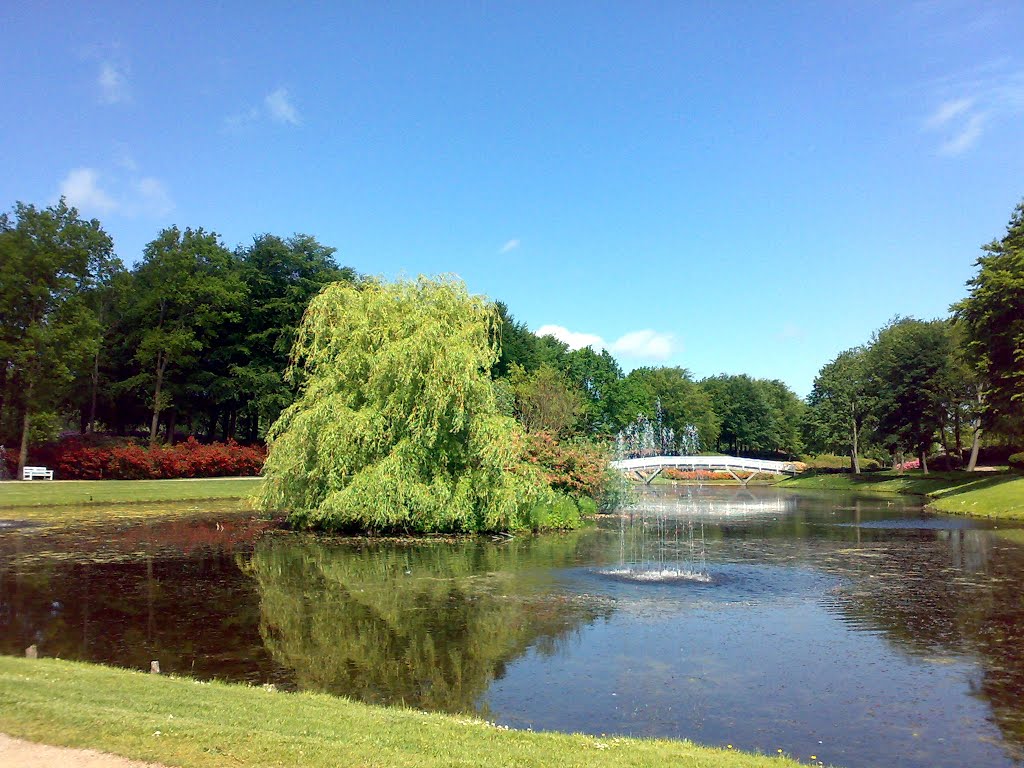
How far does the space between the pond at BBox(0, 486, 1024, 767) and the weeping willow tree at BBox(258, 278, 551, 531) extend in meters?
1.50

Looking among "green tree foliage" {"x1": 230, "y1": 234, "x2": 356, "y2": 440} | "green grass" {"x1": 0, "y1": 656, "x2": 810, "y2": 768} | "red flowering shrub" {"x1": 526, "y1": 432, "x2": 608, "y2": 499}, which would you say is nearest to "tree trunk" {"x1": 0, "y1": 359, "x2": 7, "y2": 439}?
"green tree foliage" {"x1": 230, "y1": 234, "x2": 356, "y2": 440}

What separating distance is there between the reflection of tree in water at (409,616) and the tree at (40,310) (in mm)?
27810

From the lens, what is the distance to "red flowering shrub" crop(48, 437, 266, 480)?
45.6 m

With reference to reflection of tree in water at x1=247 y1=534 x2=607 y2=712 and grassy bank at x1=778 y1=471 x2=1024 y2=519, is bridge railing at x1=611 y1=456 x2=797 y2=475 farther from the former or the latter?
reflection of tree in water at x1=247 y1=534 x2=607 y2=712

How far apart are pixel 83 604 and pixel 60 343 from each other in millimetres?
34309

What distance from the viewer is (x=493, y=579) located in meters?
18.9

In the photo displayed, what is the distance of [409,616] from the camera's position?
48.5 ft

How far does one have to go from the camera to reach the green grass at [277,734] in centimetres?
661

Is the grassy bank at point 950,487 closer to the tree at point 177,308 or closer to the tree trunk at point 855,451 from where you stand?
the tree trunk at point 855,451

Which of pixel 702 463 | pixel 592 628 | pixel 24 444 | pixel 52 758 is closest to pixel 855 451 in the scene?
pixel 702 463

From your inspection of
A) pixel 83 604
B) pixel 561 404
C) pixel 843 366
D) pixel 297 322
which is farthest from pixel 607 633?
pixel 843 366

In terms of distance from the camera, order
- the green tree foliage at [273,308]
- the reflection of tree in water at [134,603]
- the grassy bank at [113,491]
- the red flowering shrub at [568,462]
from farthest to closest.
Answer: the green tree foliage at [273,308]
the grassy bank at [113,491]
the red flowering shrub at [568,462]
the reflection of tree in water at [134,603]

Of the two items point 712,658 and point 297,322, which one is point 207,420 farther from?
point 712,658

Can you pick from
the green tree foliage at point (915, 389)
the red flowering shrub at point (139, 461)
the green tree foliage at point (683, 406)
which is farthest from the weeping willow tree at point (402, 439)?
the green tree foliage at point (683, 406)
